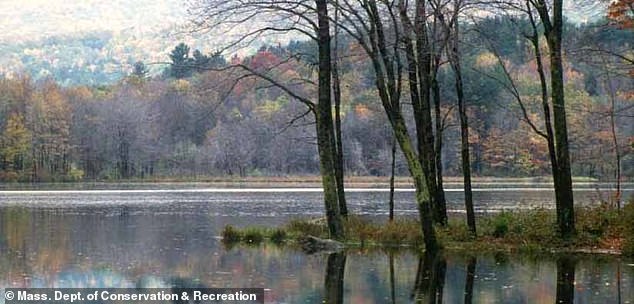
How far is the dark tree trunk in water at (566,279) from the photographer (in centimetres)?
1580

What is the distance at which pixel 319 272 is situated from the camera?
19594 millimetres

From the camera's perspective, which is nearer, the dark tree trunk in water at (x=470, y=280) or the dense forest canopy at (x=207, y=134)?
the dark tree trunk in water at (x=470, y=280)

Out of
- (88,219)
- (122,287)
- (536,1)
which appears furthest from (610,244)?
(88,219)

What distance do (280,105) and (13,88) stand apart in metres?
32.9

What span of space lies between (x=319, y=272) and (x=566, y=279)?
4791 mm

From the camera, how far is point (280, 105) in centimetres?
12250

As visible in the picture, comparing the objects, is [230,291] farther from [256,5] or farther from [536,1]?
[536,1]

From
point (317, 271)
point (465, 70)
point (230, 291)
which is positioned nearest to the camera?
point (230, 291)

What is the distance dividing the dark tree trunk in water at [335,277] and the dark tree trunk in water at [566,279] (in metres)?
3.54

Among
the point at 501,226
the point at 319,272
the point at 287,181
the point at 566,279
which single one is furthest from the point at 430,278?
the point at 287,181

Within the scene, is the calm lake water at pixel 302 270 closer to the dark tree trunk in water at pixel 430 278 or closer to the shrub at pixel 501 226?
the dark tree trunk in water at pixel 430 278

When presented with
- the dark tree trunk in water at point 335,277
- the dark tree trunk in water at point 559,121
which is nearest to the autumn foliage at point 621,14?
the dark tree trunk in water at point 559,121

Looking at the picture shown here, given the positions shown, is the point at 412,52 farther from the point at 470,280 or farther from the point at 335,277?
the point at 470,280

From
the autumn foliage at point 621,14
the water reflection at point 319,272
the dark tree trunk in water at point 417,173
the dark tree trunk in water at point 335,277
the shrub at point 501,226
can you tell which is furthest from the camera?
the autumn foliage at point 621,14
